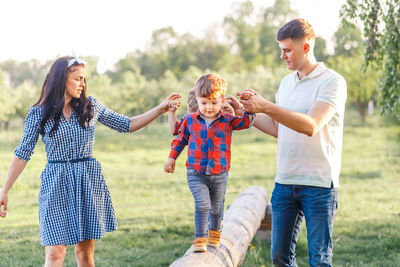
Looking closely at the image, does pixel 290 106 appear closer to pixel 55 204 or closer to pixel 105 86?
pixel 55 204

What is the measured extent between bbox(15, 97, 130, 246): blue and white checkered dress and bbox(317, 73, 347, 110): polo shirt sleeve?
1887 mm

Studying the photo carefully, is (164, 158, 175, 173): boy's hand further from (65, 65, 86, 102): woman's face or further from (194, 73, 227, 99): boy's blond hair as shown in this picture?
(65, 65, 86, 102): woman's face

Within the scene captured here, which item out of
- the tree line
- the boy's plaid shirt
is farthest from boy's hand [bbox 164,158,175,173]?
the tree line

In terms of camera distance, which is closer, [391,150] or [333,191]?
[333,191]

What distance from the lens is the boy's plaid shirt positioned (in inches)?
152

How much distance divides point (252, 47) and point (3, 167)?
53930 mm

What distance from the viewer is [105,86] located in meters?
36.3

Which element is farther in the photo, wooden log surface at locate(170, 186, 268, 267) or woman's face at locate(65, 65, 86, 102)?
woman's face at locate(65, 65, 86, 102)

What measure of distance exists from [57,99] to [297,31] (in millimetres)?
1911

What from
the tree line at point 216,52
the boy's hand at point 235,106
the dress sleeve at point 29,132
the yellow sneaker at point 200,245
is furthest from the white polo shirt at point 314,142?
the tree line at point 216,52

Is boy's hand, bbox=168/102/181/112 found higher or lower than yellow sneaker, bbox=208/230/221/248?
higher

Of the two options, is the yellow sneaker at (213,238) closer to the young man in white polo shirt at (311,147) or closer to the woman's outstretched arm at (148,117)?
the young man in white polo shirt at (311,147)

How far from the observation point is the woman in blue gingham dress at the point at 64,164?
3.81 m

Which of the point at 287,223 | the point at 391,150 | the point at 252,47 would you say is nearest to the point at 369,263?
the point at 287,223
